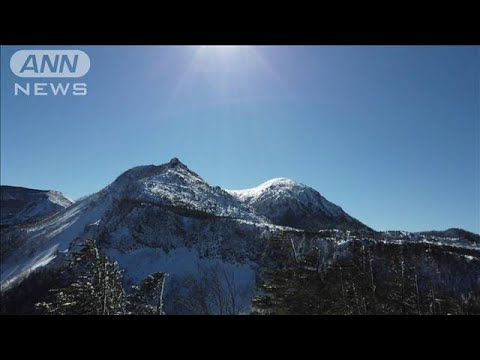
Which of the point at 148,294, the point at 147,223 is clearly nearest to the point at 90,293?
the point at 148,294

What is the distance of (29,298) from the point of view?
73.1 m

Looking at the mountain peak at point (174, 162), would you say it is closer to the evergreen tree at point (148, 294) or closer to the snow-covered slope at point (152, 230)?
the snow-covered slope at point (152, 230)

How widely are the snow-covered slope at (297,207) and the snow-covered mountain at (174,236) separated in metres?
2.02

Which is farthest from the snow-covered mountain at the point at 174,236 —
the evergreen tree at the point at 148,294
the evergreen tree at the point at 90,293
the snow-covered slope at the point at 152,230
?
the evergreen tree at the point at 90,293

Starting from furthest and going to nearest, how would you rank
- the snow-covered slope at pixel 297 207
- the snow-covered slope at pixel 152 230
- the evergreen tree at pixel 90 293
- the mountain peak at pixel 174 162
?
the snow-covered slope at pixel 297 207 → the mountain peak at pixel 174 162 → the snow-covered slope at pixel 152 230 → the evergreen tree at pixel 90 293

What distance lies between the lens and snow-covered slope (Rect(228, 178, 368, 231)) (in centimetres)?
17200

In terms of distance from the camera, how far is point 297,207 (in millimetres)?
181000

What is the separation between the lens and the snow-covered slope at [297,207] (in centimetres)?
17200

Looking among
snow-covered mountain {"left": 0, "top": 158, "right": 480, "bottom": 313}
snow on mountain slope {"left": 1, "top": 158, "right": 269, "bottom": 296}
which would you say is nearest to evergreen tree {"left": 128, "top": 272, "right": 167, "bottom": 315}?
snow-covered mountain {"left": 0, "top": 158, "right": 480, "bottom": 313}

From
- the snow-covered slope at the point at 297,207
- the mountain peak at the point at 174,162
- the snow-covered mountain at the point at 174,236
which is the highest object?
the mountain peak at the point at 174,162

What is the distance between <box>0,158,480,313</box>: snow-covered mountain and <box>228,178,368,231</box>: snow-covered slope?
2022 millimetres
